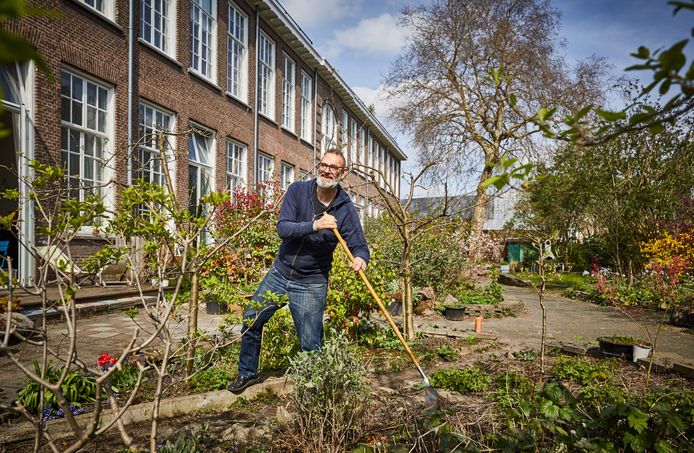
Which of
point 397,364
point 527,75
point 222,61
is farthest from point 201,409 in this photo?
point 527,75

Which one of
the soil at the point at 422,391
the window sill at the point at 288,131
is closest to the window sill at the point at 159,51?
the window sill at the point at 288,131

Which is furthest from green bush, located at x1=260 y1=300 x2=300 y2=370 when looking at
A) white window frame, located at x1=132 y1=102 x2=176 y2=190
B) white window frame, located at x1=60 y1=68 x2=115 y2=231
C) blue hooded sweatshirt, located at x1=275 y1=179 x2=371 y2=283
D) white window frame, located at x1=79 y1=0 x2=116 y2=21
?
white window frame, located at x1=79 y1=0 x2=116 y2=21

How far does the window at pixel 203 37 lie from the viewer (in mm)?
13150

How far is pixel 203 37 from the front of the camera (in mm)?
13672

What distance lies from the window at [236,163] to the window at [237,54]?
1.57m

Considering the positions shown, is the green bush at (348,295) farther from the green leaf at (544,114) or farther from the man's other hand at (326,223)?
the green leaf at (544,114)

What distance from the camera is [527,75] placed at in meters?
20.5

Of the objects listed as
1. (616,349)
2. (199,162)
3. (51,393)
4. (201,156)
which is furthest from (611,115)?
(201,156)

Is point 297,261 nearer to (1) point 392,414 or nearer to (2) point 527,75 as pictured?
(1) point 392,414

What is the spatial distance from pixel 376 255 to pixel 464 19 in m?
18.5

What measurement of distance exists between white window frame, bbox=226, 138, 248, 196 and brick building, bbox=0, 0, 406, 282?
0.04 meters

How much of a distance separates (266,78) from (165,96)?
630cm

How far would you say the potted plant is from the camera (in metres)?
5.63

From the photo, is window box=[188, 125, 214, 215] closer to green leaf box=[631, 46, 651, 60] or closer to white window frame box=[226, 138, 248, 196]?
white window frame box=[226, 138, 248, 196]
